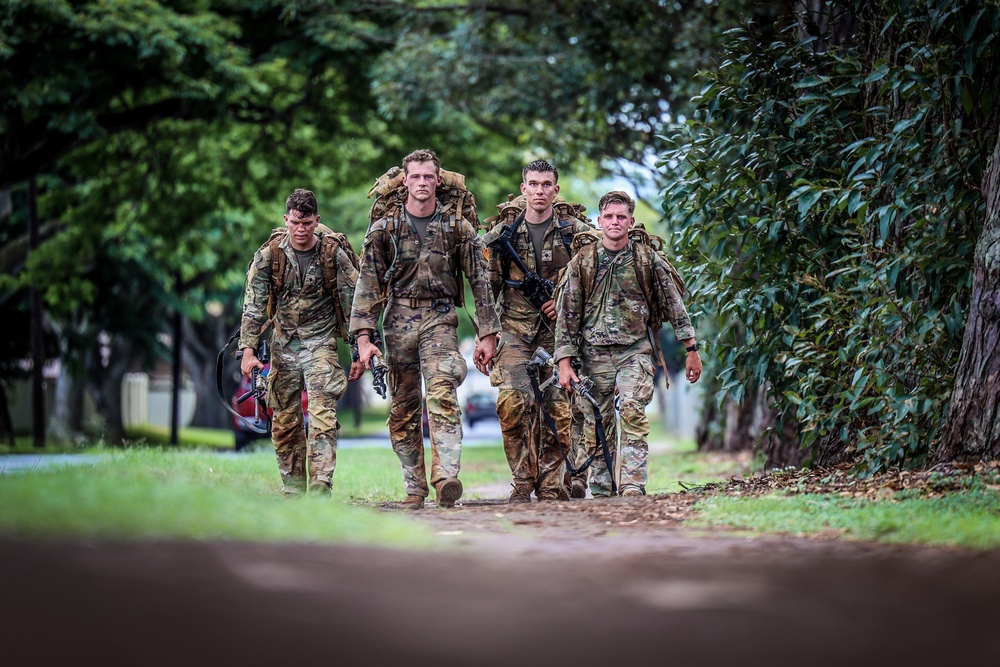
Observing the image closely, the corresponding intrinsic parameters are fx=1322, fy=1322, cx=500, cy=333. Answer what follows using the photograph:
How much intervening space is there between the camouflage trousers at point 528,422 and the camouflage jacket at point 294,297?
130 cm

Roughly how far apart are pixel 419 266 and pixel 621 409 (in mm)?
1853

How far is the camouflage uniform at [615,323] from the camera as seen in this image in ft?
31.9

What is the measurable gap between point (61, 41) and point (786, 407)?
1312 cm

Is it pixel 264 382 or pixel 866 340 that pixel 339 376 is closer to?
pixel 264 382

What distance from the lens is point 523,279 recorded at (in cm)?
1015

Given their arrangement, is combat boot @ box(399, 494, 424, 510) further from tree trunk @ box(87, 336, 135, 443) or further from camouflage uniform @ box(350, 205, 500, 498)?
tree trunk @ box(87, 336, 135, 443)

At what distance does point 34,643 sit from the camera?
466 centimetres

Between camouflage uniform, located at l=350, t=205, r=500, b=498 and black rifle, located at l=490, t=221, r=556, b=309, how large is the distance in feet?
2.69

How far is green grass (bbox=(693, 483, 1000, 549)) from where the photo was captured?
6.35 m

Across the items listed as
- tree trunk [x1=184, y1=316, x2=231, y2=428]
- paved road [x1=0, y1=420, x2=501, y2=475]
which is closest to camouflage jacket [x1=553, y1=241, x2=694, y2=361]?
paved road [x1=0, y1=420, x2=501, y2=475]

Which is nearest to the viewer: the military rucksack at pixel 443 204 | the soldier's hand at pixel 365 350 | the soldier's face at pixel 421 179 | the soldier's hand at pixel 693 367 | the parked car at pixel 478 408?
the soldier's hand at pixel 365 350

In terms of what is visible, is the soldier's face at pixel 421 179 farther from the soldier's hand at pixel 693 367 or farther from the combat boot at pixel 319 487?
the soldier's hand at pixel 693 367

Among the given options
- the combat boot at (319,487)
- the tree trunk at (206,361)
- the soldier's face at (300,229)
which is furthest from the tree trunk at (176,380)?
the combat boot at (319,487)

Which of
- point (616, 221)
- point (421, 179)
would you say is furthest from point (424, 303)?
point (616, 221)
